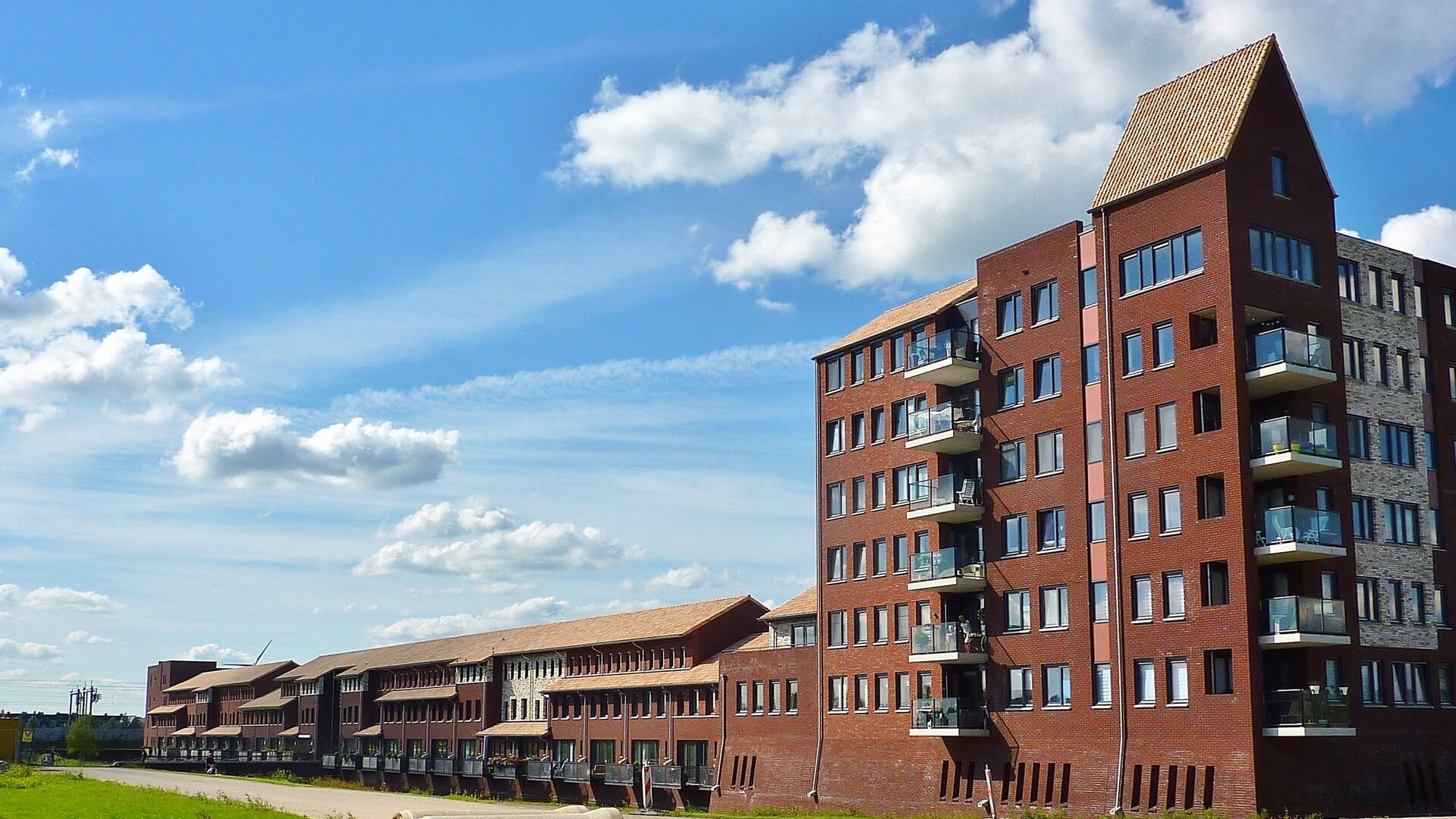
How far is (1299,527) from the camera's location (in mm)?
42344

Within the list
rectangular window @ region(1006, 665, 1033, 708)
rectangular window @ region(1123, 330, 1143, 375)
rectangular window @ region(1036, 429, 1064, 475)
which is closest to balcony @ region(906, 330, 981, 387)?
rectangular window @ region(1036, 429, 1064, 475)

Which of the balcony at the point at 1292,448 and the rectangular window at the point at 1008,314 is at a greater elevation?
the rectangular window at the point at 1008,314

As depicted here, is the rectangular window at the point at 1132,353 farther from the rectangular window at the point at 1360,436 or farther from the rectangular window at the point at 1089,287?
the rectangular window at the point at 1360,436

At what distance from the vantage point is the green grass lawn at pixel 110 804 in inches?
1835

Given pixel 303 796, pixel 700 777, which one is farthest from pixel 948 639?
pixel 303 796

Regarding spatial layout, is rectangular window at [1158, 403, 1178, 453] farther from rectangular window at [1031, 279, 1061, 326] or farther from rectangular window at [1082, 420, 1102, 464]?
rectangular window at [1031, 279, 1061, 326]

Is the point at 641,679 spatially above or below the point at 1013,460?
below

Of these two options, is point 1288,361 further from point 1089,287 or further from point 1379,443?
point 1089,287

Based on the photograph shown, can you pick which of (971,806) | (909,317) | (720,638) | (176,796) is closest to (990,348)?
(909,317)

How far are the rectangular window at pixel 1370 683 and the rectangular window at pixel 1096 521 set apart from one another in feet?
28.5

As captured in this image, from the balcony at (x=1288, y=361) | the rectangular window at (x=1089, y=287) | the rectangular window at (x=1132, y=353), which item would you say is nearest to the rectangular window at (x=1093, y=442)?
the rectangular window at (x=1132, y=353)

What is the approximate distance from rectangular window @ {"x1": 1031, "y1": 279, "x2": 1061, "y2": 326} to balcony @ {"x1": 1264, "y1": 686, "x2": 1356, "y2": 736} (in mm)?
15124

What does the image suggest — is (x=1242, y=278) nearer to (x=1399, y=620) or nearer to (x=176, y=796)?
(x=1399, y=620)

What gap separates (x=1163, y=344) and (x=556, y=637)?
55635 millimetres
